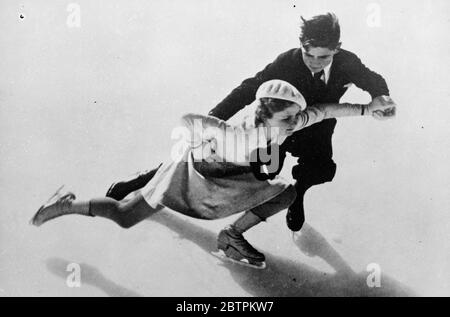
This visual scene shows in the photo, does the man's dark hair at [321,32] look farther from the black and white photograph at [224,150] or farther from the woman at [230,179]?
the woman at [230,179]

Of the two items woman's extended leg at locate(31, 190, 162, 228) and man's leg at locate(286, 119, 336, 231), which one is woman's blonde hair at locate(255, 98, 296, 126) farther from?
woman's extended leg at locate(31, 190, 162, 228)

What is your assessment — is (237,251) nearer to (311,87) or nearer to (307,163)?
(307,163)

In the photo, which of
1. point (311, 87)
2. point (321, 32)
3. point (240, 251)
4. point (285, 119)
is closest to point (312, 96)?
point (311, 87)

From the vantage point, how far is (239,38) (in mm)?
2336

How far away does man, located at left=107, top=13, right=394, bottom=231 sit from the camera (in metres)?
2.27

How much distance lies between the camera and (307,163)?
229cm

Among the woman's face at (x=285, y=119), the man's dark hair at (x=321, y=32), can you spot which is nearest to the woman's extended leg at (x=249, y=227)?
the woman's face at (x=285, y=119)

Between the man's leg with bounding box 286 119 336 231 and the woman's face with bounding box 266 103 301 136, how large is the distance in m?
0.08

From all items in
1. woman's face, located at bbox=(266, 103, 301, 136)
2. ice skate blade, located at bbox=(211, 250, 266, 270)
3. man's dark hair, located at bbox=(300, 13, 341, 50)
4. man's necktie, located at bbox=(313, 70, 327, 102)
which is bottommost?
ice skate blade, located at bbox=(211, 250, 266, 270)

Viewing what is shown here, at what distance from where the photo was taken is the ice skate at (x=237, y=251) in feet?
7.43

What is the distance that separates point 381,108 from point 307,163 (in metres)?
0.44

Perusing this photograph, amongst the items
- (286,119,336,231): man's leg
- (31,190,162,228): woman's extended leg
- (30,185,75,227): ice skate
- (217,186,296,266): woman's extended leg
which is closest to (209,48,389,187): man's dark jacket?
(286,119,336,231): man's leg
